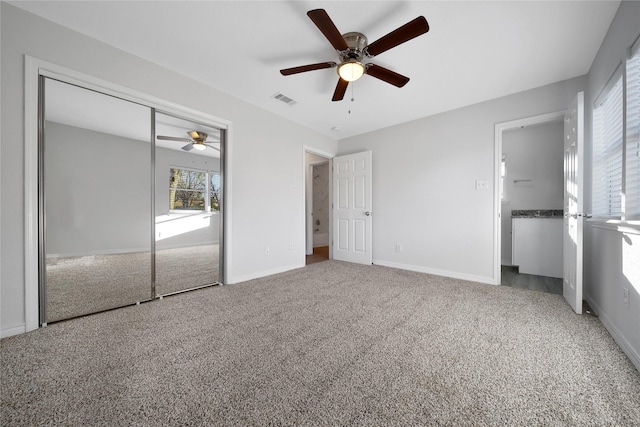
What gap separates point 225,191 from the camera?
3137 millimetres

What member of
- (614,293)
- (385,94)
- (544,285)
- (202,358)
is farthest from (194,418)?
(544,285)

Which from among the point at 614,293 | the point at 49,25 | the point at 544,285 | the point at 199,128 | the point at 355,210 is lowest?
the point at 544,285

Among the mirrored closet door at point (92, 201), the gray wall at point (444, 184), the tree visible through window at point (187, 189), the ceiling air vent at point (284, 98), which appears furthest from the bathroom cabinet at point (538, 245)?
the mirrored closet door at point (92, 201)

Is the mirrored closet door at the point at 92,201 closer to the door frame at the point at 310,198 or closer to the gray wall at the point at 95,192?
the gray wall at the point at 95,192

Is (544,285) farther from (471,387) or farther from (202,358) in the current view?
(202,358)

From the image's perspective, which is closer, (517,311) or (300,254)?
(517,311)

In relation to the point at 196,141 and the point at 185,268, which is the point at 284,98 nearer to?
the point at 196,141

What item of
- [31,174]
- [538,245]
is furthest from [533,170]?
[31,174]

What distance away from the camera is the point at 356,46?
2.09 m

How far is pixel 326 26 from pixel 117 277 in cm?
306

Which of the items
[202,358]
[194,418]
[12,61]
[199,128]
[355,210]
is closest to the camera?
[194,418]

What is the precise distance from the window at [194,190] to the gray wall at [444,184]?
2.75 m

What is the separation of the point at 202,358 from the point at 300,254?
2.65 meters

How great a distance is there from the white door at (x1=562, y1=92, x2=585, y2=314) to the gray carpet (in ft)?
1.03
